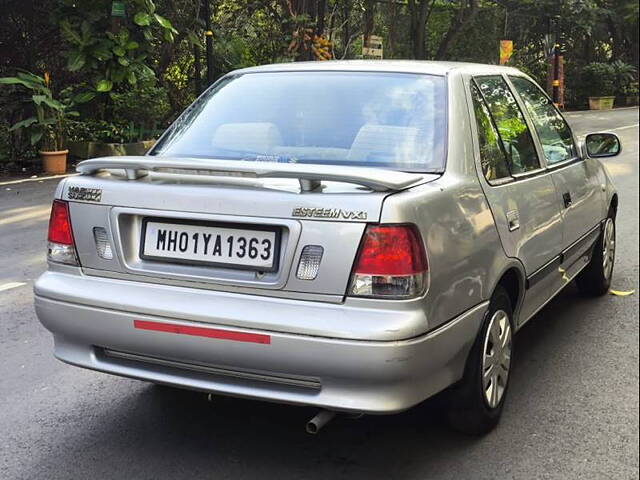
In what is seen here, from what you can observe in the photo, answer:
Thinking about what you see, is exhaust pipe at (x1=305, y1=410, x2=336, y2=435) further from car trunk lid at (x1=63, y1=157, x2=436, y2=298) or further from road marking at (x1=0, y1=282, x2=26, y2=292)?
road marking at (x1=0, y1=282, x2=26, y2=292)

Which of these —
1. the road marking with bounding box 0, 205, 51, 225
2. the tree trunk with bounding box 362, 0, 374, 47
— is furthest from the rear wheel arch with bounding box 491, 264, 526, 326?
the tree trunk with bounding box 362, 0, 374, 47

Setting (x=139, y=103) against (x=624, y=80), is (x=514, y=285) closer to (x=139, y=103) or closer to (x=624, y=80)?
(x=139, y=103)

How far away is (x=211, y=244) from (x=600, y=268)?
3546 mm

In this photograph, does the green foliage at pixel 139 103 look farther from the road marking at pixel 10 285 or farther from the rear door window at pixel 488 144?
the rear door window at pixel 488 144

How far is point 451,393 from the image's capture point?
3191 mm

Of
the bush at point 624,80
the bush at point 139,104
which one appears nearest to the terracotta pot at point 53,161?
the bush at point 139,104

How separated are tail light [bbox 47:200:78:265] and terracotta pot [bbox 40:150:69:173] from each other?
10221mm

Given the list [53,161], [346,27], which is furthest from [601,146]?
[346,27]

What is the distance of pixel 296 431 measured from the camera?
11.0 feet

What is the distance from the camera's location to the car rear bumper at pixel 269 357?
2615mm

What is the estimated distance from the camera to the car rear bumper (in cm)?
262

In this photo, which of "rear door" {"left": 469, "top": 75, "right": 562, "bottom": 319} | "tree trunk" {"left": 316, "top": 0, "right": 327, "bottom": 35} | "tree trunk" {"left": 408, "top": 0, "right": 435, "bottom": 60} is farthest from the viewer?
"tree trunk" {"left": 408, "top": 0, "right": 435, "bottom": 60}

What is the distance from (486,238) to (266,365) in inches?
43.5

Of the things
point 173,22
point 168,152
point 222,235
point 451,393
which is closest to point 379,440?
point 451,393
